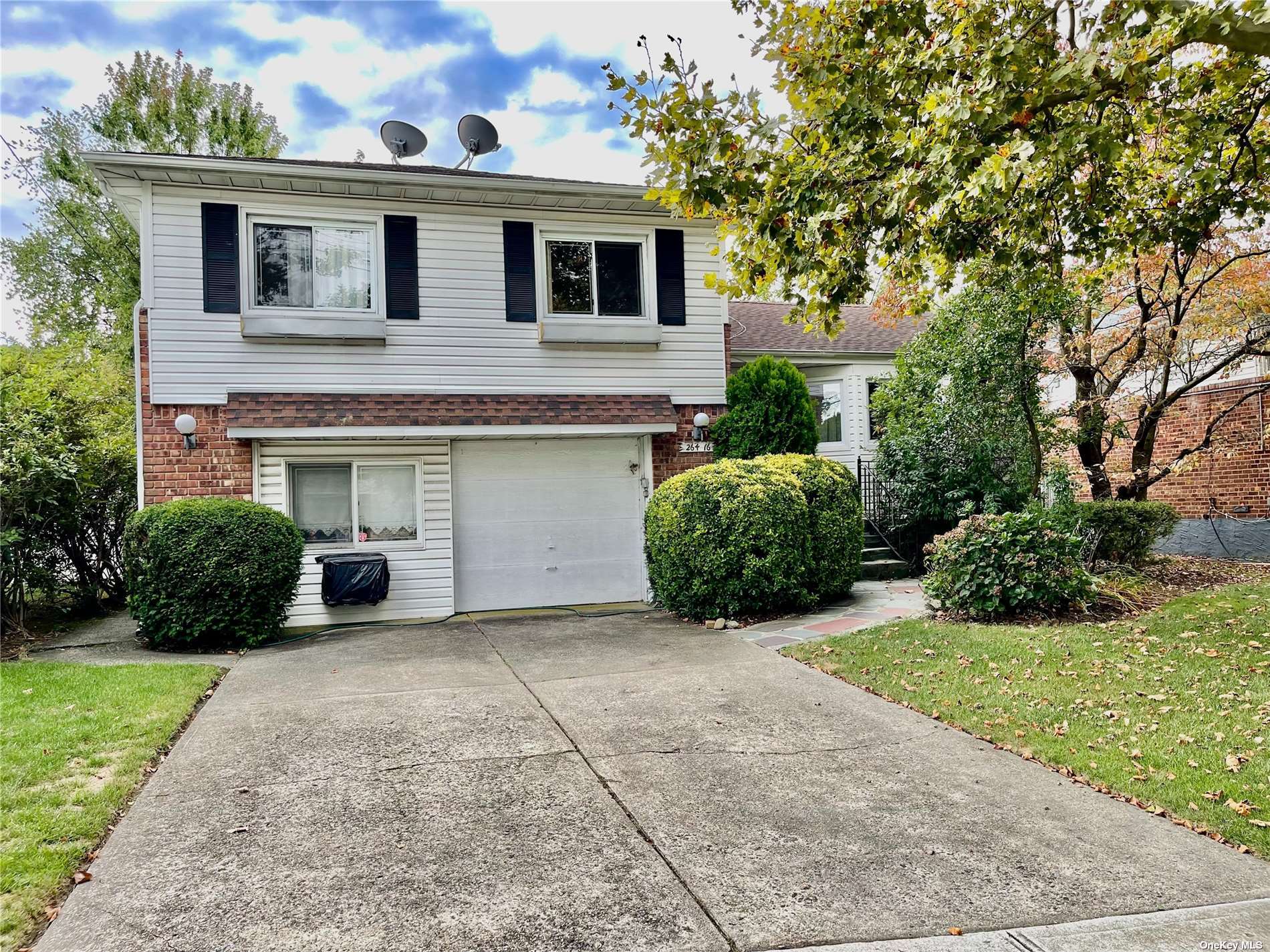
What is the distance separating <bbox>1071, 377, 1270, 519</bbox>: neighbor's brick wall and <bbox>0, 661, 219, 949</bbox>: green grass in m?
12.3

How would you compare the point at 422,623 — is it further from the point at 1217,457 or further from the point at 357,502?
the point at 1217,457

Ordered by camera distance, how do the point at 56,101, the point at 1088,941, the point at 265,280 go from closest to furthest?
the point at 1088,941, the point at 265,280, the point at 56,101

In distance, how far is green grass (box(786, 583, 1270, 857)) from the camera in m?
3.78

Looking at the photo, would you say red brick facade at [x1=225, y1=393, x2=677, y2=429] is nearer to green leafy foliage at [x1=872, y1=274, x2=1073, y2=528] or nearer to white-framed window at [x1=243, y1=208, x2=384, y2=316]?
white-framed window at [x1=243, y1=208, x2=384, y2=316]

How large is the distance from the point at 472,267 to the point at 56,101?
16.6 metres

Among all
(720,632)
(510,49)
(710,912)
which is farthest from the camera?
(510,49)

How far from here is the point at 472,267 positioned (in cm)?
980

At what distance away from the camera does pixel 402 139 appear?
1128 cm

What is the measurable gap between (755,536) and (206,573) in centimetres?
536

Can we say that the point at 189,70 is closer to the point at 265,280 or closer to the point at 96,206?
the point at 96,206

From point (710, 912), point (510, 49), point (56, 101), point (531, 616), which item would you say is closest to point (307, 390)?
point (531, 616)

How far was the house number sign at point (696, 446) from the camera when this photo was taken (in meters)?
10.4

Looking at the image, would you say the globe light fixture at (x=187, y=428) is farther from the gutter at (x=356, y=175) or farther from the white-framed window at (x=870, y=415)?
the white-framed window at (x=870, y=415)

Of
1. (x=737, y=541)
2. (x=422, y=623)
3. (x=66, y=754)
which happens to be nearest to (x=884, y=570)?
(x=737, y=541)
